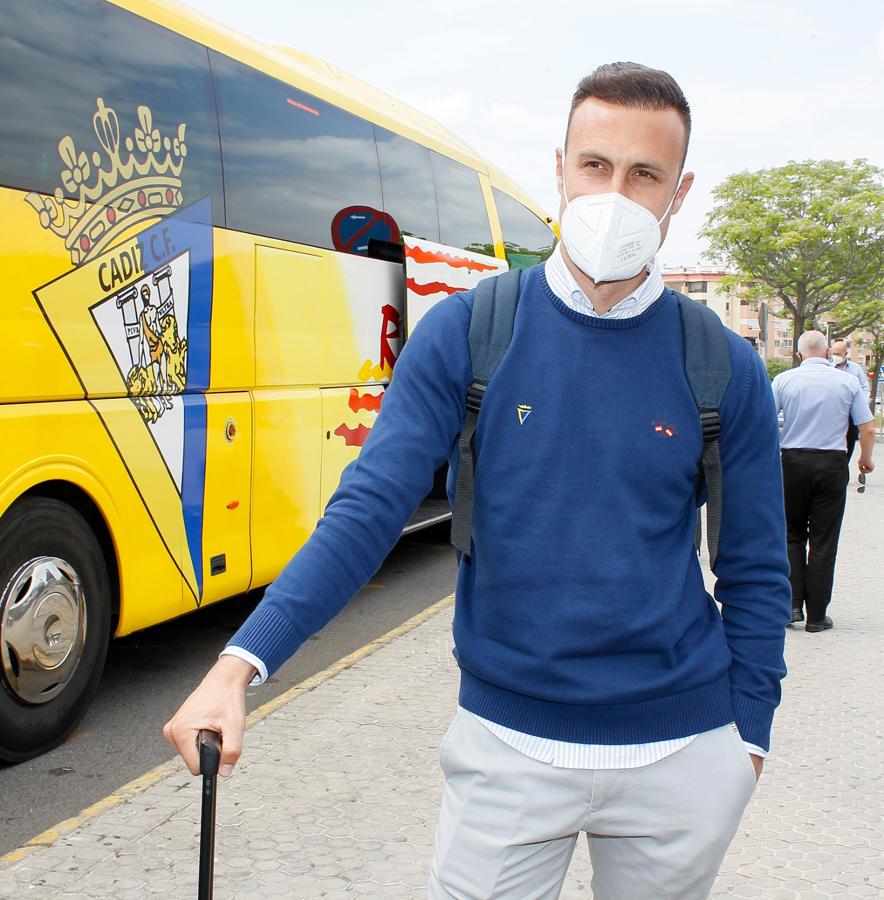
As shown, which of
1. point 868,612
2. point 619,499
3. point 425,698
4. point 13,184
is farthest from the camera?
point 868,612

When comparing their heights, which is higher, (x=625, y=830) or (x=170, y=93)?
(x=170, y=93)

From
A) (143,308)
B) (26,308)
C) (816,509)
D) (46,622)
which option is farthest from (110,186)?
(816,509)

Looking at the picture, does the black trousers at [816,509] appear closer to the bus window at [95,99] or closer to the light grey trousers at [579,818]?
the bus window at [95,99]

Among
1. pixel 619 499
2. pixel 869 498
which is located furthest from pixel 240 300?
pixel 869 498

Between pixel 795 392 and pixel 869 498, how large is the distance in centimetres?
909

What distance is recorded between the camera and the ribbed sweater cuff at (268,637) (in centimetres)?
151

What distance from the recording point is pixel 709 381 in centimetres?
188

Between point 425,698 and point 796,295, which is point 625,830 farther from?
point 796,295

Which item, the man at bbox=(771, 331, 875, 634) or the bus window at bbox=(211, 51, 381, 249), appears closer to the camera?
the bus window at bbox=(211, 51, 381, 249)

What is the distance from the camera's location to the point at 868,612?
8062mm

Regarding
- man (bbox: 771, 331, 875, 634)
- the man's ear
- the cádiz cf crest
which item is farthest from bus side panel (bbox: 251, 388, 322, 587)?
the man's ear

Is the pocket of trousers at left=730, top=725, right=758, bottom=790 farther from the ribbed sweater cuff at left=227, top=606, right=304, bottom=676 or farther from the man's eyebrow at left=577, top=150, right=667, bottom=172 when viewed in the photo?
the man's eyebrow at left=577, top=150, right=667, bottom=172

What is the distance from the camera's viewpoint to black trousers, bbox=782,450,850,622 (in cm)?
747

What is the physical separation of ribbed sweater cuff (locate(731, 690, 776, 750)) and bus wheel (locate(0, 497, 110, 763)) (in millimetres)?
3567
